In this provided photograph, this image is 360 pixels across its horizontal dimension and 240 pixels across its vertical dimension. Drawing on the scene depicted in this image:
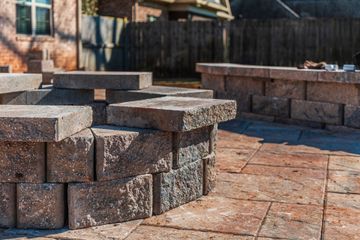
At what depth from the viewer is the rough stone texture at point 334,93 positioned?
787 cm

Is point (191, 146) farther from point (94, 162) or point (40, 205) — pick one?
point (40, 205)

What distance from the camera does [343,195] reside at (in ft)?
15.6

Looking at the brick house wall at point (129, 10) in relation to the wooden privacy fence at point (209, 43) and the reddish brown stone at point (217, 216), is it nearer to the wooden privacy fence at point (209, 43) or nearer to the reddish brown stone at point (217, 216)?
the wooden privacy fence at point (209, 43)

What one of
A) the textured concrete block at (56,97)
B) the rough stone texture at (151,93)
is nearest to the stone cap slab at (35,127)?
the rough stone texture at (151,93)

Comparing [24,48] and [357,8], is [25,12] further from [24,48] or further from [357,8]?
[357,8]

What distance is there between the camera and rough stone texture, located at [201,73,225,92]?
392 inches

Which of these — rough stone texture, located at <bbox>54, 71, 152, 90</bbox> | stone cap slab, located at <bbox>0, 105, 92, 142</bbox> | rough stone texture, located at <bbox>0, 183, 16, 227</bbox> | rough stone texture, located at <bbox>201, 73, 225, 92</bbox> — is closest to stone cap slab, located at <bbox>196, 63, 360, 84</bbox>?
rough stone texture, located at <bbox>201, 73, 225, 92</bbox>

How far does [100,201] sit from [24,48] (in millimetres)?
11628

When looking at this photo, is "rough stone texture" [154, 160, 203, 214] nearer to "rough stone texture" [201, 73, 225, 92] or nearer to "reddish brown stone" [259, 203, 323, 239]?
"reddish brown stone" [259, 203, 323, 239]

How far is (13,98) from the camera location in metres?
6.35

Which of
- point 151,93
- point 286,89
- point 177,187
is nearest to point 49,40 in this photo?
point 286,89

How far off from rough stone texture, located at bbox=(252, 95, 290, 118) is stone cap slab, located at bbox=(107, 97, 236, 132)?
4.52 metres

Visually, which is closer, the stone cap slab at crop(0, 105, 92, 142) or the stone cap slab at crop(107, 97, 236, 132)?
the stone cap slab at crop(0, 105, 92, 142)

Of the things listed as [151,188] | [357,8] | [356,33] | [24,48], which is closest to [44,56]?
[24,48]
